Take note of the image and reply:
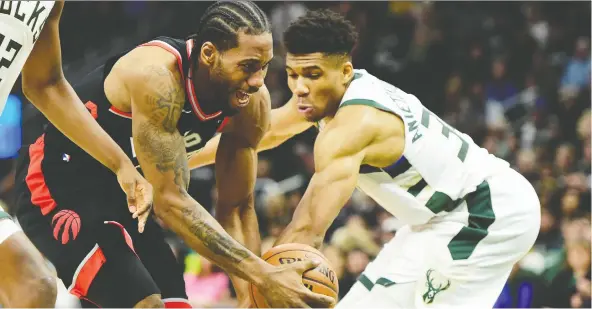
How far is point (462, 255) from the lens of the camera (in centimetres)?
564

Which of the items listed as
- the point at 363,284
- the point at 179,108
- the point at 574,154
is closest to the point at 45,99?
the point at 179,108

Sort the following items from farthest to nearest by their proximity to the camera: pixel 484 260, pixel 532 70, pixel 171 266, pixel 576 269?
pixel 532 70 < pixel 576 269 < pixel 484 260 < pixel 171 266

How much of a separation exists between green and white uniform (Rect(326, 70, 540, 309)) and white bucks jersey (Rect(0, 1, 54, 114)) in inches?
75.5

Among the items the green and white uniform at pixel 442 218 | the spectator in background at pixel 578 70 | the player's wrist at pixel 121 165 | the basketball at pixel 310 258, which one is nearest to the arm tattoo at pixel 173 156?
the player's wrist at pixel 121 165

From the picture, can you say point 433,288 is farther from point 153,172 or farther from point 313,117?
point 153,172

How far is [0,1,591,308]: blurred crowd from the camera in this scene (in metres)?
10.5

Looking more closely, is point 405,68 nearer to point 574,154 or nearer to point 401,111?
point 574,154

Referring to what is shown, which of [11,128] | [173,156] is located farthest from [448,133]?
[11,128]

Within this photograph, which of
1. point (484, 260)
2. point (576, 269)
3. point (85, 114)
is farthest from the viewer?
point (576, 269)

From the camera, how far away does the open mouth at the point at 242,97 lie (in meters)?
5.00

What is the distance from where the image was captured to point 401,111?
5.48m

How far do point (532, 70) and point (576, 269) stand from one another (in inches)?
241

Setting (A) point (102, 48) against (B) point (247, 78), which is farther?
(A) point (102, 48)

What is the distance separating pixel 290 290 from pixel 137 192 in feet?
2.87
